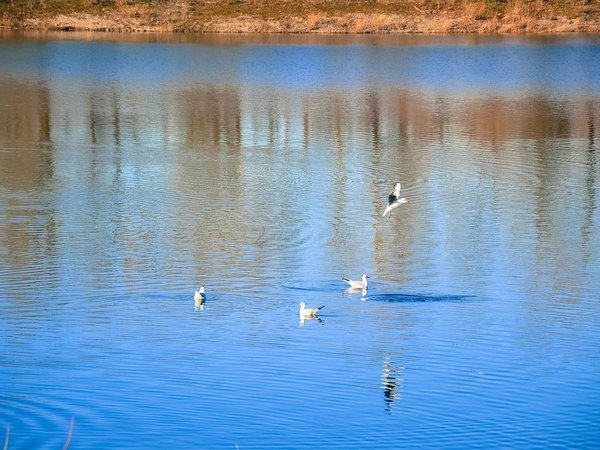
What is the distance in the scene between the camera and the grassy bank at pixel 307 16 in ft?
178

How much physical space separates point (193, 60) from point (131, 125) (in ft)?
56.0

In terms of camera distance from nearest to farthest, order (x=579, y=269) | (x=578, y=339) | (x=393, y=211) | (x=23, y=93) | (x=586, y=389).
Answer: (x=586, y=389) → (x=578, y=339) → (x=579, y=269) → (x=393, y=211) → (x=23, y=93)

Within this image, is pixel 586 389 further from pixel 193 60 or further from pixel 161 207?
pixel 193 60

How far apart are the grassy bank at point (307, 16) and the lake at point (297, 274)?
24.3 metres

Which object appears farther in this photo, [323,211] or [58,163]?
[58,163]

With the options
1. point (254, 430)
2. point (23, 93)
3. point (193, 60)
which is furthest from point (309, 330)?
point (193, 60)

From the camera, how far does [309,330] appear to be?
11.5 metres

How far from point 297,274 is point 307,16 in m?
43.4

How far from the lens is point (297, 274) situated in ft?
45.2

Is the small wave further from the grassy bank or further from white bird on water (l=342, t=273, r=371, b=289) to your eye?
the grassy bank

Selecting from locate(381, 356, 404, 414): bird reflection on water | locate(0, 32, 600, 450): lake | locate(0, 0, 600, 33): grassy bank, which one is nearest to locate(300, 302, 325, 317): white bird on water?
locate(0, 32, 600, 450): lake

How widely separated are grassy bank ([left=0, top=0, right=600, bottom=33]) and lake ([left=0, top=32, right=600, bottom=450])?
2433 cm

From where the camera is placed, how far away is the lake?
9477mm

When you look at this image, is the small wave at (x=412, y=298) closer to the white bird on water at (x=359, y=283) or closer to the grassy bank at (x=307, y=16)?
the white bird on water at (x=359, y=283)
